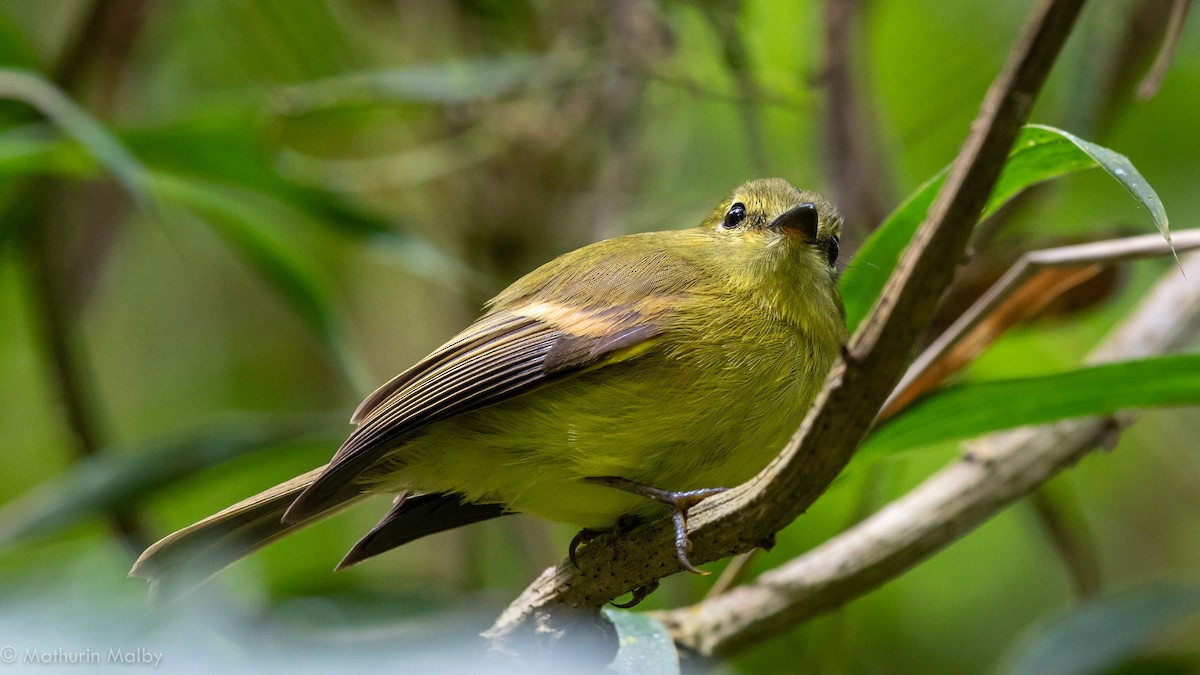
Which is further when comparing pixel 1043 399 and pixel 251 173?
pixel 251 173

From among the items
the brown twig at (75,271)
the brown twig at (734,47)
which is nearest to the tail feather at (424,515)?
the brown twig at (75,271)

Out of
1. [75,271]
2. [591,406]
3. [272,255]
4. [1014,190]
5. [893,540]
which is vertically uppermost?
[75,271]

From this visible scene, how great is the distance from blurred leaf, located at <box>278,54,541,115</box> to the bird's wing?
1.41 metres

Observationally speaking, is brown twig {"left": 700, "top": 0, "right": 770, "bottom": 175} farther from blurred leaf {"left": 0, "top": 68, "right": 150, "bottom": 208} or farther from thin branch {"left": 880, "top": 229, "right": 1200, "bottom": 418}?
blurred leaf {"left": 0, "top": 68, "right": 150, "bottom": 208}

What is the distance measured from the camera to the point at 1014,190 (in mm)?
1938

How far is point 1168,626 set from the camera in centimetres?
292

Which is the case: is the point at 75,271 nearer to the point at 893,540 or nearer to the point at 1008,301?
the point at 893,540

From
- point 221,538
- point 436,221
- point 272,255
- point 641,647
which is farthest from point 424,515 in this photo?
point 436,221

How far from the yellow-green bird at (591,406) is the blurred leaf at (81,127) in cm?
90

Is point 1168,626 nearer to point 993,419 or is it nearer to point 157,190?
point 993,419

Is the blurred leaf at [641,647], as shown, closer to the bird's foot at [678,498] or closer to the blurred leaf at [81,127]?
the bird's foot at [678,498]

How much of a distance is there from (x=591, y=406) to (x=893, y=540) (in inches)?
32.6

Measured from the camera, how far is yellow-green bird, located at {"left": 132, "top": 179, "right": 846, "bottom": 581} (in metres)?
1.97

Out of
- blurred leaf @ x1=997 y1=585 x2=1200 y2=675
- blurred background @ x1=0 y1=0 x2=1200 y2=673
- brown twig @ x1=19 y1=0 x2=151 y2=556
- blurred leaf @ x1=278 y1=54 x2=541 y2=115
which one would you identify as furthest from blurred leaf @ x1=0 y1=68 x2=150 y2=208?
blurred leaf @ x1=997 y1=585 x2=1200 y2=675
